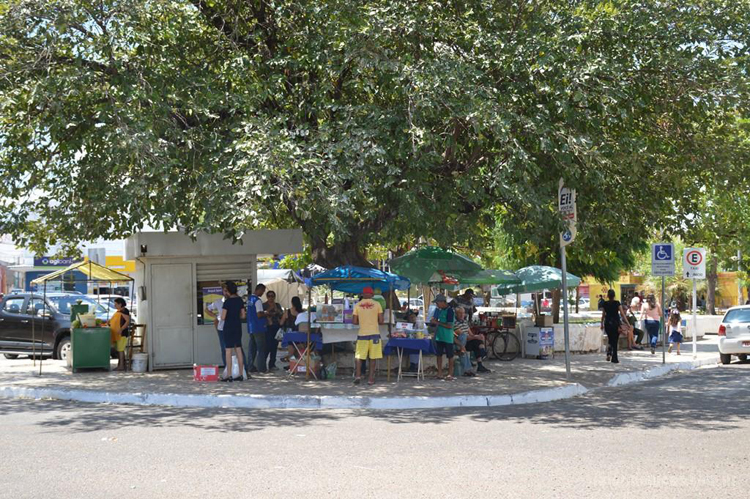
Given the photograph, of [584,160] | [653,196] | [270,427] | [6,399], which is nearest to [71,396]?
[6,399]

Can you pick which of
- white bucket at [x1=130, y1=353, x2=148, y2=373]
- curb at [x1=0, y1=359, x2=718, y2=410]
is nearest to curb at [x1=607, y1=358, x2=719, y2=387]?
curb at [x1=0, y1=359, x2=718, y2=410]

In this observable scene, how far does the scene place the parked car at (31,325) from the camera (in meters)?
21.8

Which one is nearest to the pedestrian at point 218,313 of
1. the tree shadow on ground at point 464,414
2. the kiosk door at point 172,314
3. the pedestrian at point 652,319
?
the kiosk door at point 172,314

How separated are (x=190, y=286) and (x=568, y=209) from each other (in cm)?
772

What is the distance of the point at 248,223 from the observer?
12680 mm

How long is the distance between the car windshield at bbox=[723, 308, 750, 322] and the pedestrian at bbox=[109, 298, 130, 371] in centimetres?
1429

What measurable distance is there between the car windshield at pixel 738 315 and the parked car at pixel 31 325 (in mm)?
15566

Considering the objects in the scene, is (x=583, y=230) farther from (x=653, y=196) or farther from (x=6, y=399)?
(x=6, y=399)

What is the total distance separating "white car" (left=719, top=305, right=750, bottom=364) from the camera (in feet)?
69.7

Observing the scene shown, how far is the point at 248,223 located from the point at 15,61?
4.97 meters

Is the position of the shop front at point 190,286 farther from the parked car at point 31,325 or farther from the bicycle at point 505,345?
the bicycle at point 505,345

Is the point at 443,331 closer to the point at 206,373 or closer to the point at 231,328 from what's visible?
the point at 231,328

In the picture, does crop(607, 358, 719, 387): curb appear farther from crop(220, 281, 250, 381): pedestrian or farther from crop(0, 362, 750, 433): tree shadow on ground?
crop(220, 281, 250, 381): pedestrian

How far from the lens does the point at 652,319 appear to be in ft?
78.3
